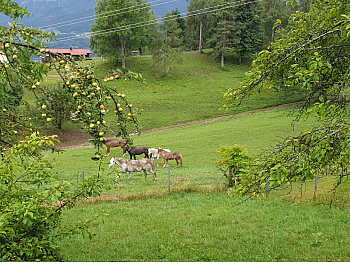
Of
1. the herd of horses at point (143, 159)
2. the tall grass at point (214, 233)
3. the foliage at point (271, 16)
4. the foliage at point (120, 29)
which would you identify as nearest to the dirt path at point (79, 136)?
the herd of horses at point (143, 159)

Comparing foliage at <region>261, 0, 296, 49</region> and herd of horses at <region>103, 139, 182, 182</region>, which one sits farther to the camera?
foliage at <region>261, 0, 296, 49</region>

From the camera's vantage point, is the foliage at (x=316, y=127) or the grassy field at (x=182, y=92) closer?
the foliage at (x=316, y=127)

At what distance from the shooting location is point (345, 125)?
573 centimetres

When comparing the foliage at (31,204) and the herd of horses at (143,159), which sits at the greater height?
the foliage at (31,204)

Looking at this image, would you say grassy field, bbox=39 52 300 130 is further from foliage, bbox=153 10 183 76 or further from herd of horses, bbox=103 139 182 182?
herd of horses, bbox=103 139 182 182

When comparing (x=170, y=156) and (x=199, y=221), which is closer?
(x=199, y=221)

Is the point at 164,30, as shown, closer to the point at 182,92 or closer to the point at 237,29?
the point at 237,29

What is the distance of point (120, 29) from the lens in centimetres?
6034

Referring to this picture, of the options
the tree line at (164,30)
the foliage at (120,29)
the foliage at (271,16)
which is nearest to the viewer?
the foliage at (120,29)

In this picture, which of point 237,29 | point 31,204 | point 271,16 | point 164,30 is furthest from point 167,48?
point 31,204

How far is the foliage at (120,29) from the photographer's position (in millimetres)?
60469

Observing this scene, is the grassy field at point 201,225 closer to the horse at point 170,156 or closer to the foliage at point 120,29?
the horse at point 170,156

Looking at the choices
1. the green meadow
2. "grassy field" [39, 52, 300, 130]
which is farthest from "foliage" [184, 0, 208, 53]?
the green meadow

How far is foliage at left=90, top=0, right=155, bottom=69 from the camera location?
60.5 m
